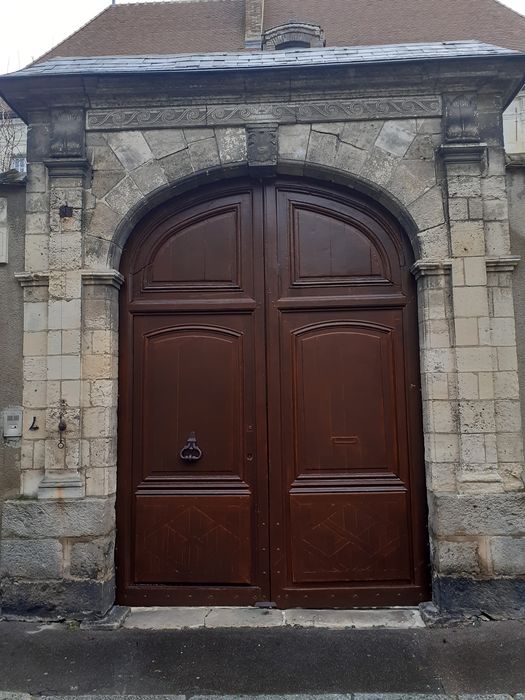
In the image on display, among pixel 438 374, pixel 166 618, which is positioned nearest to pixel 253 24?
pixel 438 374

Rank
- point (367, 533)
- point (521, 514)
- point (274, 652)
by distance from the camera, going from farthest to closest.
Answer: point (367, 533)
point (521, 514)
point (274, 652)

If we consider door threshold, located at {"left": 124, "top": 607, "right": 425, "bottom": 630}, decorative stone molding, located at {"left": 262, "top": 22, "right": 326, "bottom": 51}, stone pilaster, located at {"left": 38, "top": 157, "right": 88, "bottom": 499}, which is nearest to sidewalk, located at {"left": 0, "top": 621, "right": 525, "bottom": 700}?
door threshold, located at {"left": 124, "top": 607, "right": 425, "bottom": 630}

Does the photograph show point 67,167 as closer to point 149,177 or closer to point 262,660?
point 149,177

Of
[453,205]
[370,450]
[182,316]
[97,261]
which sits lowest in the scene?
[370,450]

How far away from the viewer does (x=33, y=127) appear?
4391mm

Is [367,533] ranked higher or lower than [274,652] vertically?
higher

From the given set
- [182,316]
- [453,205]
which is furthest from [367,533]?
[453,205]

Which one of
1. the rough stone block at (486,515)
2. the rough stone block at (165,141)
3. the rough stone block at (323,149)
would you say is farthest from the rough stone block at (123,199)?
the rough stone block at (486,515)

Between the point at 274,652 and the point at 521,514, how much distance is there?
1.92 metres

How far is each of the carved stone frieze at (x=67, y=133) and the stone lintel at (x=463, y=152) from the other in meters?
2.77

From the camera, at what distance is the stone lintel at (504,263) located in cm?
411

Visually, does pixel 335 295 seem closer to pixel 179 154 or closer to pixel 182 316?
pixel 182 316

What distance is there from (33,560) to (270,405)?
2.03 metres

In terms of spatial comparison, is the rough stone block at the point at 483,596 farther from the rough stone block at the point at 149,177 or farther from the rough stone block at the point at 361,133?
the rough stone block at the point at 149,177
